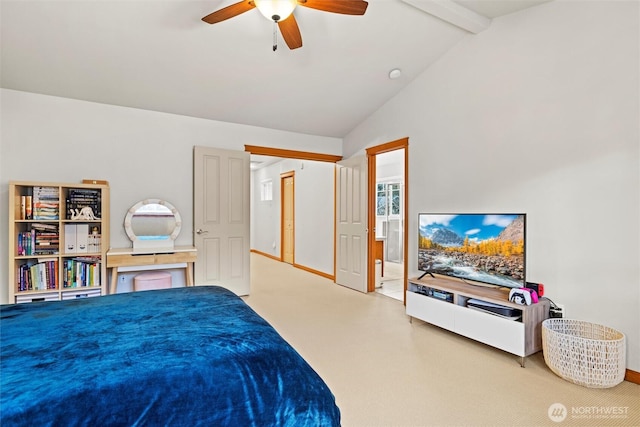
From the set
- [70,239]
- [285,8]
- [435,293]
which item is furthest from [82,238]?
[435,293]

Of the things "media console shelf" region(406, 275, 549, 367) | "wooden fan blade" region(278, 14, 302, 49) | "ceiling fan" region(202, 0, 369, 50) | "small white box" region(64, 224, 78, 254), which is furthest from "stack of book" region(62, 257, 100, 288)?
"media console shelf" region(406, 275, 549, 367)

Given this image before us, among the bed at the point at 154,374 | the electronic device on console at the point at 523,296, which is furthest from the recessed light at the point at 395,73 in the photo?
the bed at the point at 154,374

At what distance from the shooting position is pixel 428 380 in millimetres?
2338

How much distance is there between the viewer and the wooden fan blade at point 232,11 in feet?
6.70

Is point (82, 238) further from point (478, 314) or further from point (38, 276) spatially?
point (478, 314)

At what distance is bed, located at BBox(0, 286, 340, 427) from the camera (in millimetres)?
966

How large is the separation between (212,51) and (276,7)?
1529 millimetres

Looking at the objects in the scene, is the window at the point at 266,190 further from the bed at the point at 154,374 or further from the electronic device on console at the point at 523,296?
the bed at the point at 154,374

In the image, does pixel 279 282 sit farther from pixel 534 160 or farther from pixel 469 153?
pixel 534 160

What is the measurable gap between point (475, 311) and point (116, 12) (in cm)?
396

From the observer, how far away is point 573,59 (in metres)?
2.66

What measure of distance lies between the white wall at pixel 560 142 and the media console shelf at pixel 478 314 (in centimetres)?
38

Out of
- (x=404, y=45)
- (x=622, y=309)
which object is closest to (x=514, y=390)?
(x=622, y=309)

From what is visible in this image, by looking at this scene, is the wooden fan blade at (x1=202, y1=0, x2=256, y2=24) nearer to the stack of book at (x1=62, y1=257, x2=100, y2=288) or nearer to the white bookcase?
the white bookcase
